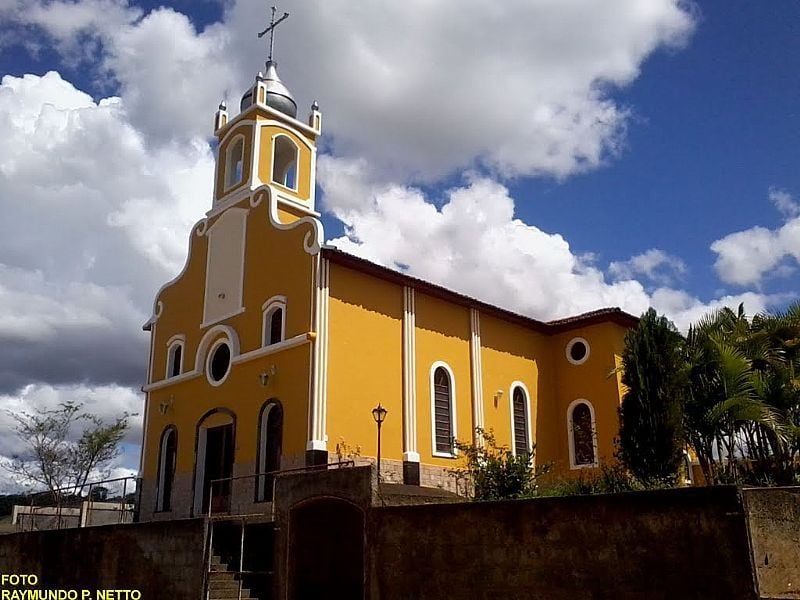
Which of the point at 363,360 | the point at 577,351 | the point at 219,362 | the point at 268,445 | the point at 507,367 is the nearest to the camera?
the point at 363,360

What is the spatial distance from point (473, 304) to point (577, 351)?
4758 mm

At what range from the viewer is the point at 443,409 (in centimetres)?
2316

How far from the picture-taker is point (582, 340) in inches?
1057

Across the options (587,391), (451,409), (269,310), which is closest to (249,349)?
(269,310)

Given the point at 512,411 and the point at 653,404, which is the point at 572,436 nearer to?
the point at 512,411

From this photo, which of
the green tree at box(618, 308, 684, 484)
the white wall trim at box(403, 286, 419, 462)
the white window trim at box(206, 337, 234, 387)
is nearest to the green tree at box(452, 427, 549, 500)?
the green tree at box(618, 308, 684, 484)

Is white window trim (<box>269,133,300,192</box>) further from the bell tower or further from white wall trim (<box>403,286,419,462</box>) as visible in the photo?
white wall trim (<box>403,286,419,462</box>)

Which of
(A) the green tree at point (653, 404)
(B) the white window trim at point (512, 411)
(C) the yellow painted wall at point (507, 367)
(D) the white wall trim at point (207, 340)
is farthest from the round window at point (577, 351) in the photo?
(D) the white wall trim at point (207, 340)

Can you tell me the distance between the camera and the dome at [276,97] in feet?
87.1

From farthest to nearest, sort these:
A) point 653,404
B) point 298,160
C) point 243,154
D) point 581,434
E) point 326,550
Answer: point 298,160, point 581,434, point 243,154, point 653,404, point 326,550

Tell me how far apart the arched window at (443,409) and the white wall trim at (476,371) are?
90 cm

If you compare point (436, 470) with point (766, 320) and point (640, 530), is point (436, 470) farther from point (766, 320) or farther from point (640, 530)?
point (640, 530)

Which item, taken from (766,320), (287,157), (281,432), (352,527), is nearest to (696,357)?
(766,320)

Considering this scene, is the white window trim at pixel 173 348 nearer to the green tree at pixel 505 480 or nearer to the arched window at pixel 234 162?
the arched window at pixel 234 162
